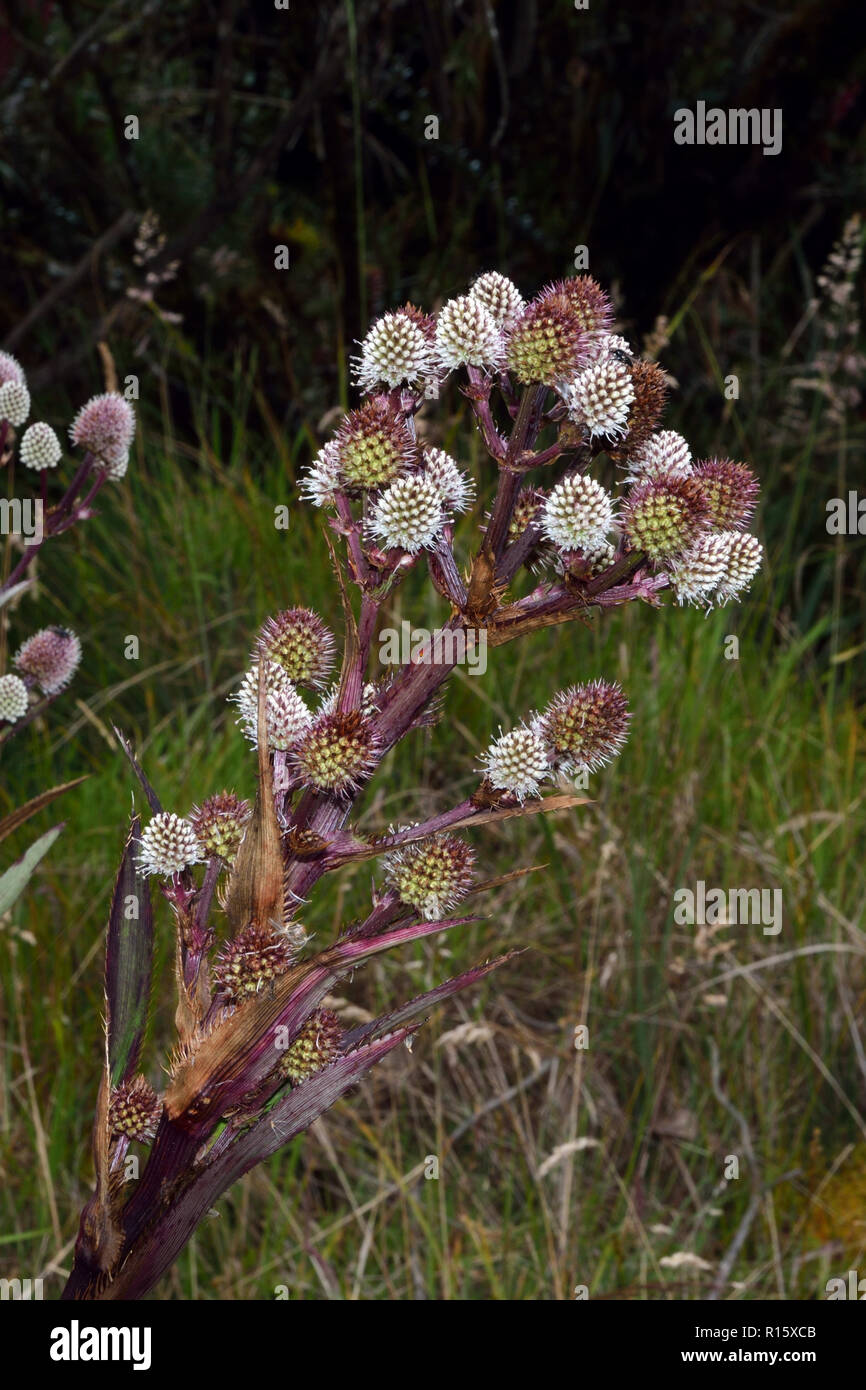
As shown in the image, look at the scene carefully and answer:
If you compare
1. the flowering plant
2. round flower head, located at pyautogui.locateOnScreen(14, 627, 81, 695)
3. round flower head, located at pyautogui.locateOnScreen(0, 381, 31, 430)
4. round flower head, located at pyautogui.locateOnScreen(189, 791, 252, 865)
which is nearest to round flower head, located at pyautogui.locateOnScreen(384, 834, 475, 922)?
the flowering plant

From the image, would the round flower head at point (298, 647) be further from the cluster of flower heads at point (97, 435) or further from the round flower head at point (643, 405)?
the cluster of flower heads at point (97, 435)

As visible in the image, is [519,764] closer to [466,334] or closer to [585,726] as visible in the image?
[585,726]

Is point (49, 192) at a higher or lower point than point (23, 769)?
higher

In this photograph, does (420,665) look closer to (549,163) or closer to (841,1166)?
(841,1166)

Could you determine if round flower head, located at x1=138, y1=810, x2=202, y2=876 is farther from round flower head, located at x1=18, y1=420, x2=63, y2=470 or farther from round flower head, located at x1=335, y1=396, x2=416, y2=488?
round flower head, located at x1=18, y1=420, x2=63, y2=470

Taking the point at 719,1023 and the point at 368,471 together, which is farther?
the point at 719,1023

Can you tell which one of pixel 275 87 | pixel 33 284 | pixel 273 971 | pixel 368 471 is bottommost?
pixel 273 971

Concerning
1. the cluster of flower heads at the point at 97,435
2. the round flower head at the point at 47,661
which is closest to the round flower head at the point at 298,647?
the round flower head at the point at 47,661

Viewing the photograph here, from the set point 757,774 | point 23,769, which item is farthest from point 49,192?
point 757,774
